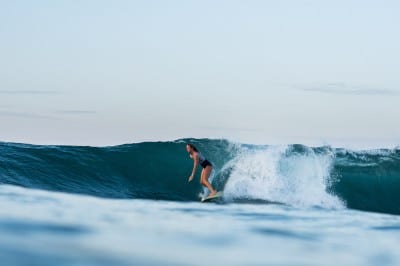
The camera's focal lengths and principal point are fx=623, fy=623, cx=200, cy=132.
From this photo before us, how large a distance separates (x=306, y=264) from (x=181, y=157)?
20.9 m

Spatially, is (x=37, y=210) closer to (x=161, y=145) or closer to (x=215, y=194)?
(x=215, y=194)

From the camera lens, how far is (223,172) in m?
21.5

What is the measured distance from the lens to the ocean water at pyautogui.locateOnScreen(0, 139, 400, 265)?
15.2ft

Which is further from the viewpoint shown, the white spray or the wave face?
the wave face

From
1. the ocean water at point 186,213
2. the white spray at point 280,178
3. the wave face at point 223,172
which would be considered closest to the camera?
the ocean water at point 186,213

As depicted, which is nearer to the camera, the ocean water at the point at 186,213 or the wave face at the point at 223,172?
the ocean water at the point at 186,213

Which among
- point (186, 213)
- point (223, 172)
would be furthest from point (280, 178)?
point (186, 213)

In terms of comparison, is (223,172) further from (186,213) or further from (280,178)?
(186,213)

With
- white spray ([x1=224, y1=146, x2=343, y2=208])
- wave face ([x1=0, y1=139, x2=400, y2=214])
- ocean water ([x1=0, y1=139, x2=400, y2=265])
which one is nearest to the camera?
ocean water ([x1=0, y1=139, x2=400, y2=265])

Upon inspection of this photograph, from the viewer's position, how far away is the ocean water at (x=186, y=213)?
4625 millimetres

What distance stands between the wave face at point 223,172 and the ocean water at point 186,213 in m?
0.06

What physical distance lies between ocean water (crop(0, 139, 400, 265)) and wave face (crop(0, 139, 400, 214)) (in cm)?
6

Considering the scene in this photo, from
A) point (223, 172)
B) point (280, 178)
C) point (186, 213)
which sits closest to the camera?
point (186, 213)

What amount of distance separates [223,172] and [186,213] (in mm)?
12604
